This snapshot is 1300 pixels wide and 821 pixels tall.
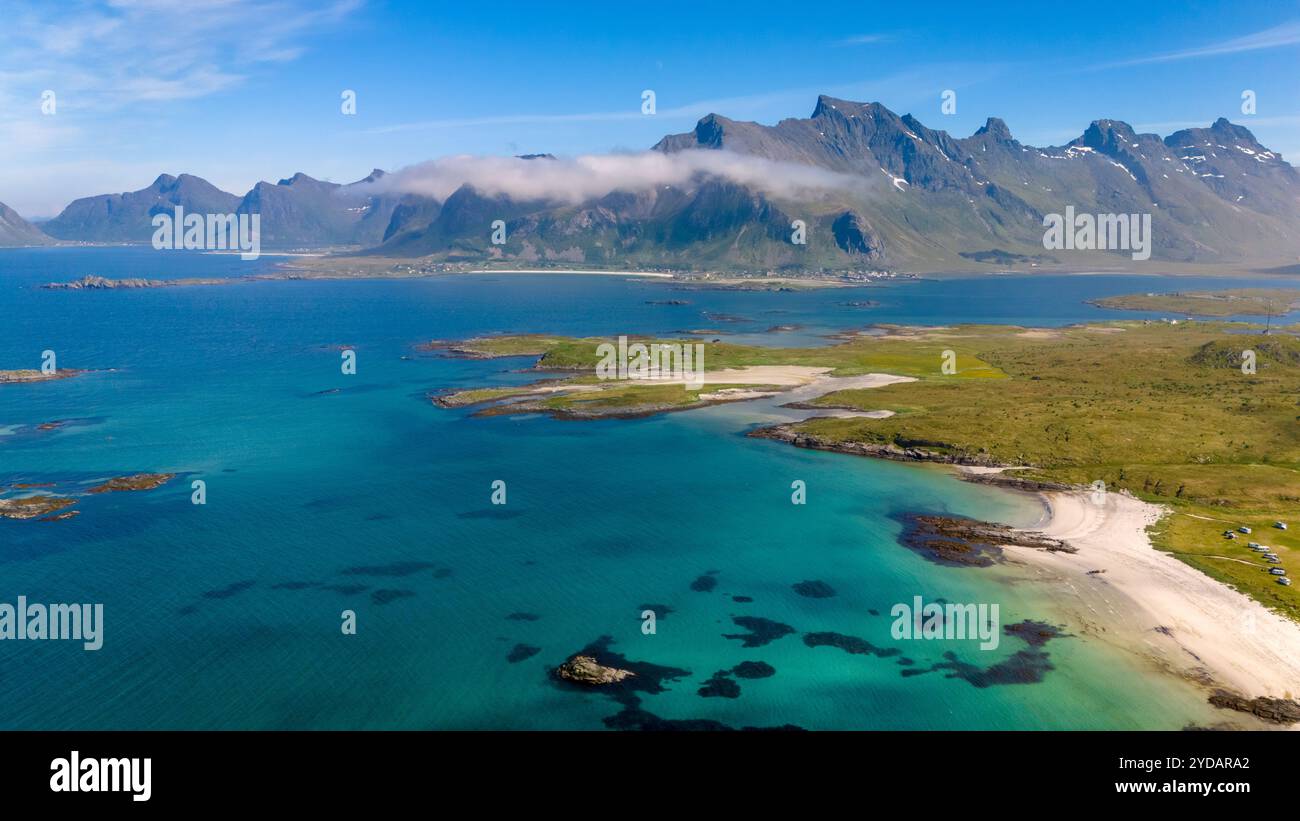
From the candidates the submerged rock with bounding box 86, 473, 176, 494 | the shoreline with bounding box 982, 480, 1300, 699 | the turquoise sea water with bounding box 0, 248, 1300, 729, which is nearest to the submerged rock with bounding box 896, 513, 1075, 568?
the shoreline with bounding box 982, 480, 1300, 699

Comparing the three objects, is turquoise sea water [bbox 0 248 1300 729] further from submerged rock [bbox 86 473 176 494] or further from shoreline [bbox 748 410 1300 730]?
shoreline [bbox 748 410 1300 730]

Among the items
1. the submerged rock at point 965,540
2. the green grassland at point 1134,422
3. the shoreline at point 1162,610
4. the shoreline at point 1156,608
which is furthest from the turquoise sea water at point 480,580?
the green grassland at point 1134,422

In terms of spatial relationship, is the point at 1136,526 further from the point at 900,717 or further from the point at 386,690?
the point at 386,690

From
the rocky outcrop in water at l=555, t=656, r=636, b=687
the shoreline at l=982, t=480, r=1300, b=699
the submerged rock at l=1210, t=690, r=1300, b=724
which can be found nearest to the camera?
the submerged rock at l=1210, t=690, r=1300, b=724

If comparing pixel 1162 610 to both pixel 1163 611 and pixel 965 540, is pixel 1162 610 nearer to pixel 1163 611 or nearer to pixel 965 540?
pixel 1163 611

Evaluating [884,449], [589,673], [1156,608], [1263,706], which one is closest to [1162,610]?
[1156,608]
